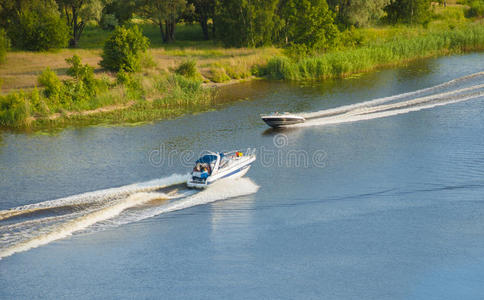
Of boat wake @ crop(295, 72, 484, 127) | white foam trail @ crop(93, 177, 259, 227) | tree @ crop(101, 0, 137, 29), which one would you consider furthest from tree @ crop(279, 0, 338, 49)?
white foam trail @ crop(93, 177, 259, 227)

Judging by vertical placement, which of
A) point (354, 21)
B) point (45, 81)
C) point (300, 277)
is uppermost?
point (354, 21)

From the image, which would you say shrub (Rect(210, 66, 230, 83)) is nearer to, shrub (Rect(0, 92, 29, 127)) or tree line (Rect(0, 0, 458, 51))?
tree line (Rect(0, 0, 458, 51))

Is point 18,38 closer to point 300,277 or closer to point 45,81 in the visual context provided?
point 45,81

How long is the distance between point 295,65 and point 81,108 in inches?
888

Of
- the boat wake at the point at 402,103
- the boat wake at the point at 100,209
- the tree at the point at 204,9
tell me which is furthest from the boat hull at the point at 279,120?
the tree at the point at 204,9

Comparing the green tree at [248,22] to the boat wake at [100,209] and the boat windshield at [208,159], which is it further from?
the boat wake at [100,209]

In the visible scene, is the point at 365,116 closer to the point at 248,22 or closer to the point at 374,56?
the point at 374,56

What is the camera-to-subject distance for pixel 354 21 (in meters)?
77.2

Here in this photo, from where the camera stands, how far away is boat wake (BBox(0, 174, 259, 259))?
76.9ft

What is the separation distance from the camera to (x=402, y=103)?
44.1 metres

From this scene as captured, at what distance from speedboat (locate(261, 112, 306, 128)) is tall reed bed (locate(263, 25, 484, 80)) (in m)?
19.0

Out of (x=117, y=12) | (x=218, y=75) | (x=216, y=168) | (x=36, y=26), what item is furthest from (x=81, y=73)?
(x=117, y=12)

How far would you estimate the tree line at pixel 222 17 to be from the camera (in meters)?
62.2

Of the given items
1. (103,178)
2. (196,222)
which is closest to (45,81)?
(103,178)
